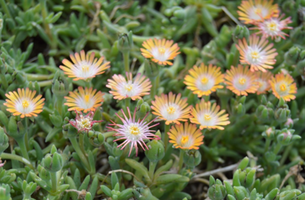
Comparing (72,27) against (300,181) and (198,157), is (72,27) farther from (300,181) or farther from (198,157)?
(300,181)

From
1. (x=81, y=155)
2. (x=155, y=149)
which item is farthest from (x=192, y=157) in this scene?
(x=81, y=155)

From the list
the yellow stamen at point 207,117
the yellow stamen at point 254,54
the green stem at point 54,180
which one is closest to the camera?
the green stem at point 54,180

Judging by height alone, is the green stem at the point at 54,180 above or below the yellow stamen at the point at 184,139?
below

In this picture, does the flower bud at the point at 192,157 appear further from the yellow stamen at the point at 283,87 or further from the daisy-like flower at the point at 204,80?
the yellow stamen at the point at 283,87

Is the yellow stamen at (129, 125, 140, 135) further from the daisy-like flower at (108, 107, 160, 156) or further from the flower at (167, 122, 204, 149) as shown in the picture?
the flower at (167, 122, 204, 149)

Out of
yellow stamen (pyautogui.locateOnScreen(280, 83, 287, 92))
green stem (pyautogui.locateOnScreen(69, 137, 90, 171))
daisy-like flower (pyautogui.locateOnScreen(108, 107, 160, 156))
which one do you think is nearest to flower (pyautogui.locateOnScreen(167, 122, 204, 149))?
daisy-like flower (pyautogui.locateOnScreen(108, 107, 160, 156))

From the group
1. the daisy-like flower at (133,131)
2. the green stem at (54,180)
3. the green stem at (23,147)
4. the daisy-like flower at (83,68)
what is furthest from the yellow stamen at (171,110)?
the green stem at (23,147)

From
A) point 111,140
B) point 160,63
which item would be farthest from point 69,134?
point 160,63
